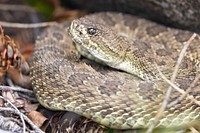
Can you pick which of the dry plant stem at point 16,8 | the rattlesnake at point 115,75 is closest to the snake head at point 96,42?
the rattlesnake at point 115,75

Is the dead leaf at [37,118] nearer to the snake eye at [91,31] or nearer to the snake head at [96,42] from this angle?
the snake head at [96,42]

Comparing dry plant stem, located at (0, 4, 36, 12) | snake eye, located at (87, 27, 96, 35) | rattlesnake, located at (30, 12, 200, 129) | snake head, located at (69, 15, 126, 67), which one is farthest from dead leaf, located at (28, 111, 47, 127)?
dry plant stem, located at (0, 4, 36, 12)

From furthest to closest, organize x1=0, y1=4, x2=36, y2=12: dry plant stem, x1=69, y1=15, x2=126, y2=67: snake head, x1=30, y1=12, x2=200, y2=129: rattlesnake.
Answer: x1=0, y1=4, x2=36, y2=12: dry plant stem, x1=69, y1=15, x2=126, y2=67: snake head, x1=30, y1=12, x2=200, y2=129: rattlesnake

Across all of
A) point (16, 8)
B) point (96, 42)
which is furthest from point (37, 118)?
point (16, 8)

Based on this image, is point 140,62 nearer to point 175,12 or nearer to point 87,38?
point 87,38

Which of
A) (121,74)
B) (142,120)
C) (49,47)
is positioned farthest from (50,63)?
(142,120)

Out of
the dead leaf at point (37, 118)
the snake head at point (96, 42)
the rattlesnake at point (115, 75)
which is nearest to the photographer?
the rattlesnake at point (115, 75)

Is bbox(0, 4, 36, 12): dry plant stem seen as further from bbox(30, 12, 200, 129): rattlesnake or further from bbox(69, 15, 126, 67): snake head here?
bbox(69, 15, 126, 67): snake head
